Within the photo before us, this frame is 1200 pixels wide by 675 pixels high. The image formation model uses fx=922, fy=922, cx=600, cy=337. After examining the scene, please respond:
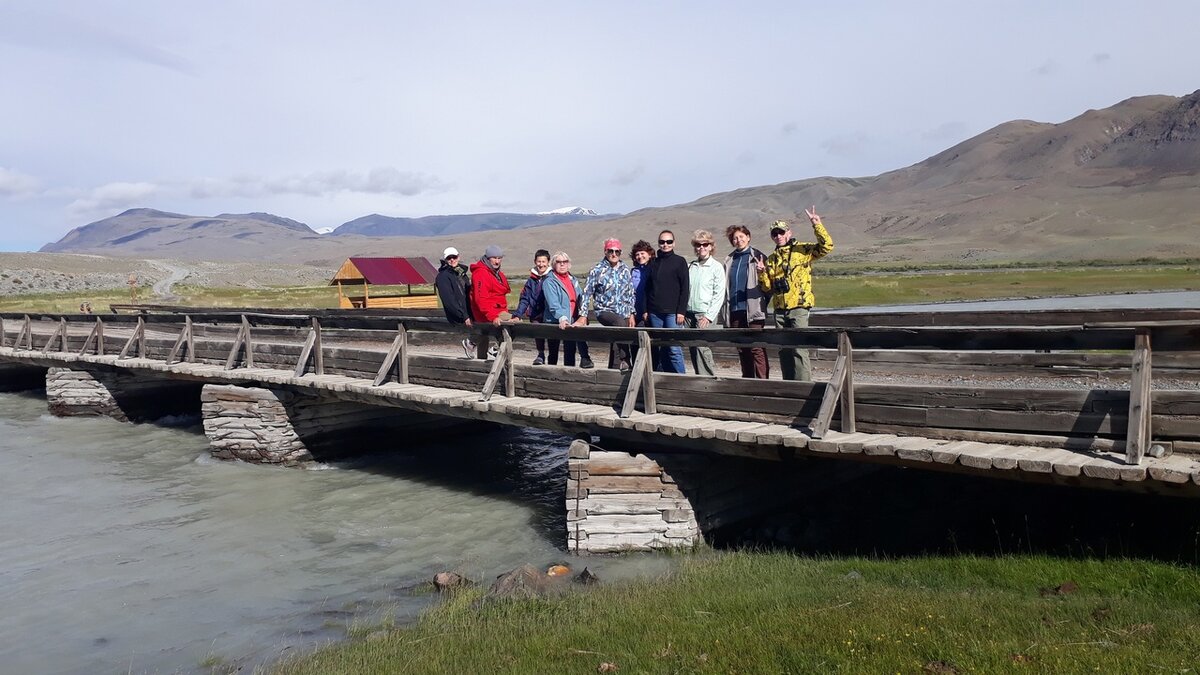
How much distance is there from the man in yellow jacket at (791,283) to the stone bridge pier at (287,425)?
754 centimetres

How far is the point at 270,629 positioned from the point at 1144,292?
43.6 m

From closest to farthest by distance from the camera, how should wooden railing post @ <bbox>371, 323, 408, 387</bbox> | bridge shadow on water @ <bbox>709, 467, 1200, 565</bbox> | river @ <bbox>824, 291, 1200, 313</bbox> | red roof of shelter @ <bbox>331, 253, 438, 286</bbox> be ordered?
bridge shadow on water @ <bbox>709, 467, 1200, 565</bbox>, wooden railing post @ <bbox>371, 323, 408, 387</bbox>, red roof of shelter @ <bbox>331, 253, 438, 286</bbox>, river @ <bbox>824, 291, 1200, 313</bbox>

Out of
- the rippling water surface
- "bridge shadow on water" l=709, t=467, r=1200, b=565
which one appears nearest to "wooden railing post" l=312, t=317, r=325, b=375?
the rippling water surface

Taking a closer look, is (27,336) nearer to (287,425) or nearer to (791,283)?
(287,425)

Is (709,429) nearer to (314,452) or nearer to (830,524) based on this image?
(830,524)

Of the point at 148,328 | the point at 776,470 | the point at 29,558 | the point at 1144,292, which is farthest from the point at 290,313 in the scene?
the point at 1144,292

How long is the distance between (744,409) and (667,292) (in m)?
1.98

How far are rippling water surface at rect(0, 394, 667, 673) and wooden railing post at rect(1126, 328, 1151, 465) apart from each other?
4.15 meters

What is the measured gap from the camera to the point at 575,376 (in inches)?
425

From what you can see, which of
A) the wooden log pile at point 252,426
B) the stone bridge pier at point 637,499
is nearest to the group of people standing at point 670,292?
the stone bridge pier at point 637,499

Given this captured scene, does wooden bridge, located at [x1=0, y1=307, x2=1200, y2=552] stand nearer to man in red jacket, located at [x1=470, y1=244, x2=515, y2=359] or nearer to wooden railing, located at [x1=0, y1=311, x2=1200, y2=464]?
wooden railing, located at [x1=0, y1=311, x2=1200, y2=464]

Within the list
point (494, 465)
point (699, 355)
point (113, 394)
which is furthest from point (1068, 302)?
point (113, 394)

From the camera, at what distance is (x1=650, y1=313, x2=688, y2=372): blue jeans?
10625 mm

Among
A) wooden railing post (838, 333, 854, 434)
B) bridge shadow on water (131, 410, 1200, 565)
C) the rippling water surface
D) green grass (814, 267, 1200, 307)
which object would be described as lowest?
the rippling water surface
